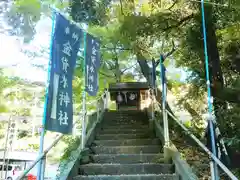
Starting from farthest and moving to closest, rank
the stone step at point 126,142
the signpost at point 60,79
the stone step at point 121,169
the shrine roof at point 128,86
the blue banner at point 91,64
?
the shrine roof at point 128,86 < the stone step at point 126,142 < the blue banner at point 91,64 < the stone step at point 121,169 < the signpost at point 60,79

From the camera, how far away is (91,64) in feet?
22.2

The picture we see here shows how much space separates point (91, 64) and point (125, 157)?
8.05 ft

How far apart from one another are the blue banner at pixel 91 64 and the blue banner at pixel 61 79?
4.99 feet

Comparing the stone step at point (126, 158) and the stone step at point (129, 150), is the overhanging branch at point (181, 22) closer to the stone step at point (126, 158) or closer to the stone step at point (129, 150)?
the stone step at point (129, 150)

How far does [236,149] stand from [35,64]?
966cm

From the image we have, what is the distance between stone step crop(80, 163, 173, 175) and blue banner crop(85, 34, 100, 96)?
1.81 meters

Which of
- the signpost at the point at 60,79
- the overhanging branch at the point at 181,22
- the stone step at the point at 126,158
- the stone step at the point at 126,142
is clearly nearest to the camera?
the signpost at the point at 60,79

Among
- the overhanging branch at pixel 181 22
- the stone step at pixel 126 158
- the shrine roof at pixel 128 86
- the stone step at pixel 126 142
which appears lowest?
the stone step at pixel 126 158

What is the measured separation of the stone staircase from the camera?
16.4 feet

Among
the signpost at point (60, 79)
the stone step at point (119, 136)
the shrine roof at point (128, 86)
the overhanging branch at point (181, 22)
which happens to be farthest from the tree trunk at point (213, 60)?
the shrine roof at point (128, 86)

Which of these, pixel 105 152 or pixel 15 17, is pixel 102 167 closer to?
pixel 105 152

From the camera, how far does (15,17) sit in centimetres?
1012

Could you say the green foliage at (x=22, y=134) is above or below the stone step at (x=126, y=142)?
above

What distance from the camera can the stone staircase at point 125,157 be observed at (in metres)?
4.99
